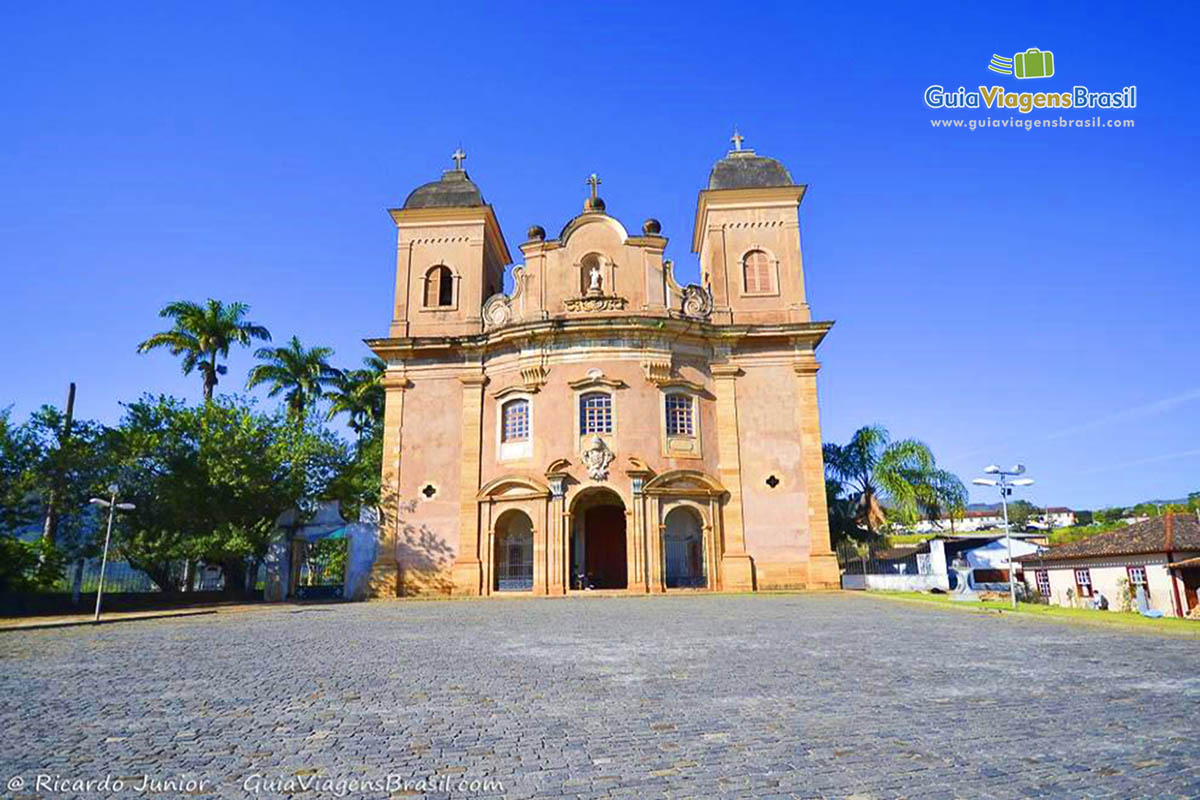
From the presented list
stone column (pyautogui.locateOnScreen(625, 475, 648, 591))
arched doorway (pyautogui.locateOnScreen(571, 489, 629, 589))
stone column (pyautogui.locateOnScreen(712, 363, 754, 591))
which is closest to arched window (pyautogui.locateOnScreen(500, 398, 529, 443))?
arched doorway (pyautogui.locateOnScreen(571, 489, 629, 589))

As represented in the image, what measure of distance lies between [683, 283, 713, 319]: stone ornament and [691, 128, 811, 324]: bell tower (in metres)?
0.42

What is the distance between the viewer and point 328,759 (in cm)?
495

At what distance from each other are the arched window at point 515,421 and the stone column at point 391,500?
4.45 meters

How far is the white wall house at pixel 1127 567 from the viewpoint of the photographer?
23516 mm

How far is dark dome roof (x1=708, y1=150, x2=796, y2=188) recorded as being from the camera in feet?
102

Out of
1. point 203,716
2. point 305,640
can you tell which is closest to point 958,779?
point 203,716

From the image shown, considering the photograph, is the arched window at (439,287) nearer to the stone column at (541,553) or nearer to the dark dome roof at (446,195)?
the dark dome roof at (446,195)

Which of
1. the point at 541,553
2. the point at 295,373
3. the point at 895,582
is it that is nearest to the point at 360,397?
the point at 295,373

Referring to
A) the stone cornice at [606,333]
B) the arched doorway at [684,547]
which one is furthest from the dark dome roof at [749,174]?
the arched doorway at [684,547]

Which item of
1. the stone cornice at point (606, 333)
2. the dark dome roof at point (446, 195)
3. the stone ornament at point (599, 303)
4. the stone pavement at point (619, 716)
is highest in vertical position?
the dark dome roof at point (446, 195)

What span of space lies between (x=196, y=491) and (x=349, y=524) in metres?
5.55

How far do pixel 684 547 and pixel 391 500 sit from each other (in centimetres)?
1175

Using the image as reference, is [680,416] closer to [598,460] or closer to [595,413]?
[595,413]

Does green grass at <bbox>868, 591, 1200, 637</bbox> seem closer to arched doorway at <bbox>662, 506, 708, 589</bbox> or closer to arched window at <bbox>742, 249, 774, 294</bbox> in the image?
arched doorway at <bbox>662, 506, 708, 589</bbox>
